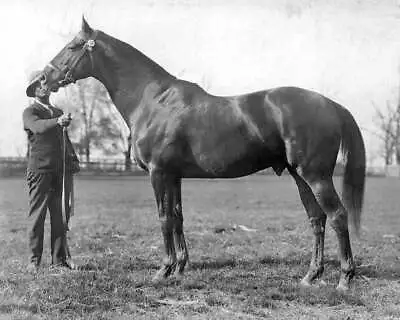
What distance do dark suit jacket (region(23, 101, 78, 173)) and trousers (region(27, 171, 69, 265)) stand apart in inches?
3.9

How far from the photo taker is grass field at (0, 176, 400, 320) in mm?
3885

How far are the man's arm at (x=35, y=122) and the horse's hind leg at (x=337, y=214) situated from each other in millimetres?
2830

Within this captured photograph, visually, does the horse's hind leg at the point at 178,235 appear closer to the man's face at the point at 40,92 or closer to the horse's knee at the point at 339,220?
the horse's knee at the point at 339,220

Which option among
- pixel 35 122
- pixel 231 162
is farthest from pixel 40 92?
pixel 231 162

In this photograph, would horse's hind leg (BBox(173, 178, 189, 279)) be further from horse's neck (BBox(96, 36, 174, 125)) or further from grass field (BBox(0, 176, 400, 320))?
horse's neck (BBox(96, 36, 174, 125))

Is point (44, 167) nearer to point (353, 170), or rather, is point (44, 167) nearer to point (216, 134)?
point (216, 134)

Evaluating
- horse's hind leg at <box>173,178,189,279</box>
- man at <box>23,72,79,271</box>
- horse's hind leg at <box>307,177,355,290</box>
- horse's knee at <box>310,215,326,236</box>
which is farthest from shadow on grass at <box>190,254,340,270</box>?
man at <box>23,72,79,271</box>

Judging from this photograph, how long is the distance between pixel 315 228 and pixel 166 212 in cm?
160

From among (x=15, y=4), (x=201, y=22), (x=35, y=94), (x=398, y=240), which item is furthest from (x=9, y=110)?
(x=398, y=240)

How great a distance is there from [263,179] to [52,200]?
12822mm

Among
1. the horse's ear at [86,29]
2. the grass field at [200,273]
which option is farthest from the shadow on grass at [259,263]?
the horse's ear at [86,29]

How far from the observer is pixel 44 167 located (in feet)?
17.6

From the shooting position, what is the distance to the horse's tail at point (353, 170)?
473 centimetres

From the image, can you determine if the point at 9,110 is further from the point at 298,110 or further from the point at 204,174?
the point at 298,110
